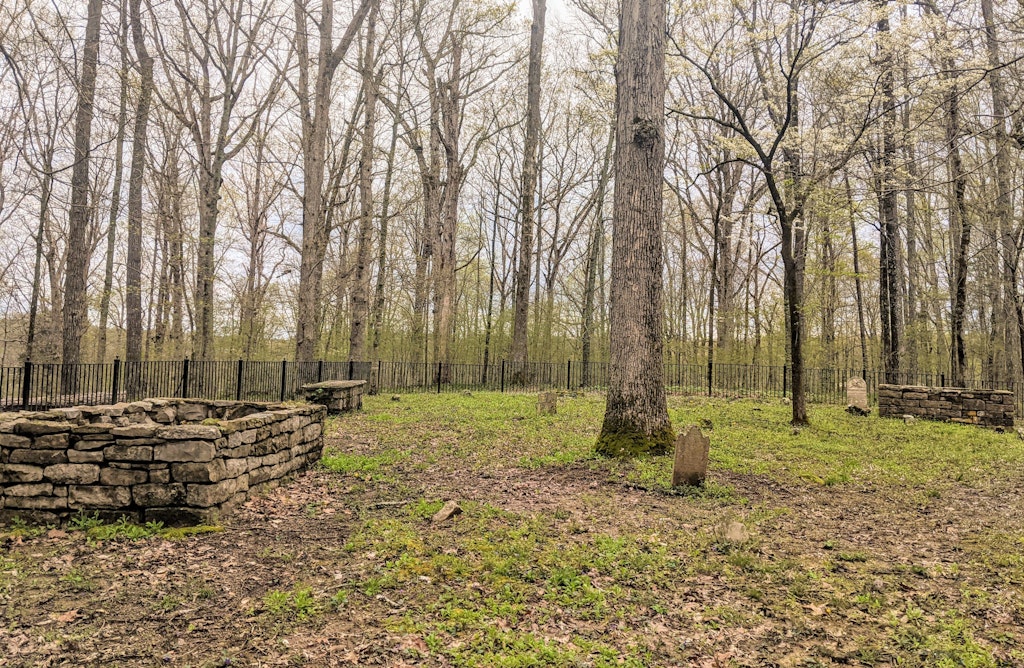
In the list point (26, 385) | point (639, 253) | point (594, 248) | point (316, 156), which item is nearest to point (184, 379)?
point (26, 385)

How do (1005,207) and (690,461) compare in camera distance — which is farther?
(1005,207)

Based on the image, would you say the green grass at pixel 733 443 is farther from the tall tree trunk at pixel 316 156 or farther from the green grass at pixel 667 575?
the tall tree trunk at pixel 316 156

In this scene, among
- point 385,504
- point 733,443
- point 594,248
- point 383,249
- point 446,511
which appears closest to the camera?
point 446,511

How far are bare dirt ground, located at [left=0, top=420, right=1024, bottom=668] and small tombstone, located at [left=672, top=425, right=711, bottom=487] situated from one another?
14.8 inches

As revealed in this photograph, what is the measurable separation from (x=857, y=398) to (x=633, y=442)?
9.16 metres

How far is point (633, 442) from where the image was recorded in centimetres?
755

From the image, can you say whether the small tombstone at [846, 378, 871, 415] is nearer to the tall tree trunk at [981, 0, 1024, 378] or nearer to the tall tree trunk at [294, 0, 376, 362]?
the tall tree trunk at [981, 0, 1024, 378]

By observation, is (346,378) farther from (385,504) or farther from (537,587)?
(537,587)

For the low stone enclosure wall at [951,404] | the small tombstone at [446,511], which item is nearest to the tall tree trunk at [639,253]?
the small tombstone at [446,511]

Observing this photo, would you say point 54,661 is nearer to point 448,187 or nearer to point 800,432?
point 800,432

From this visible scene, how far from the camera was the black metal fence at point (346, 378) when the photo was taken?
11.8m

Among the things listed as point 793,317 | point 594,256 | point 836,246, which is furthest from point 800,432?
point 836,246

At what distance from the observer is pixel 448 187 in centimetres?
1872

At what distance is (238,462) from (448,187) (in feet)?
48.8
